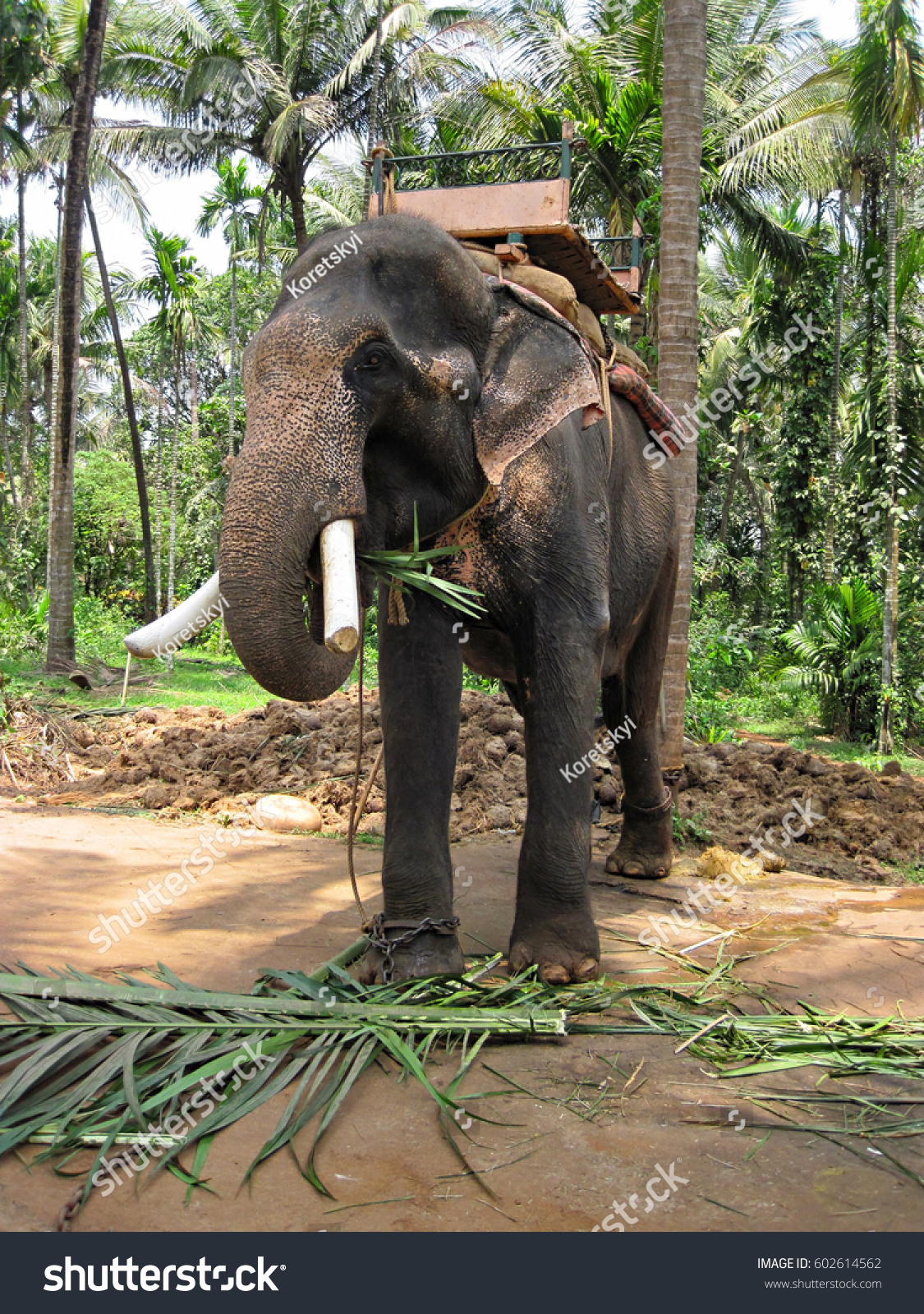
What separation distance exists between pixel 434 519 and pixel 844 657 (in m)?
10.8

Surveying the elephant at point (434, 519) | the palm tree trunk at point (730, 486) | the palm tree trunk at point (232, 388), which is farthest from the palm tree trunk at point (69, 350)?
the palm tree trunk at point (730, 486)

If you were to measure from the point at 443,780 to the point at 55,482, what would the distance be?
415 inches

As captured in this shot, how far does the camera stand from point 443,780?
378 cm

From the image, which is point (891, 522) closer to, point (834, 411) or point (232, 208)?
point (834, 411)

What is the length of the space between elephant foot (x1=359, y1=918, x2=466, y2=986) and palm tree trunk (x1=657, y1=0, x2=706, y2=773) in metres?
3.09

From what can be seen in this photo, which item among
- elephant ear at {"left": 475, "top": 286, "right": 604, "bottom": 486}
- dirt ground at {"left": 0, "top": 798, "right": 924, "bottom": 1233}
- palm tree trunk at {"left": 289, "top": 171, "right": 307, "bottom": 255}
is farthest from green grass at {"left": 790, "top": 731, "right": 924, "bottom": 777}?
palm tree trunk at {"left": 289, "top": 171, "right": 307, "bottom": 255}

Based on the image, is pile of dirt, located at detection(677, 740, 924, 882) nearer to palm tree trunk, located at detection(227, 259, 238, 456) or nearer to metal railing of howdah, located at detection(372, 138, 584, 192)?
metal railing of howdah, located at detection(372, 138, 584, 192)

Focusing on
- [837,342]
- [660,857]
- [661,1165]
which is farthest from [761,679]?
[661,1165]

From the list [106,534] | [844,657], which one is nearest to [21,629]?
[844,657]

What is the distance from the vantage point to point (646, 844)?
564 cm

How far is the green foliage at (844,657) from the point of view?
1296 centimetres

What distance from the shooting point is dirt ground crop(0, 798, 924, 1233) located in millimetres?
2312

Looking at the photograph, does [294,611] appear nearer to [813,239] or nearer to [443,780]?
[443,780]

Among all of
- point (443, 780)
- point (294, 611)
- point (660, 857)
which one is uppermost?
point (294, 611)
